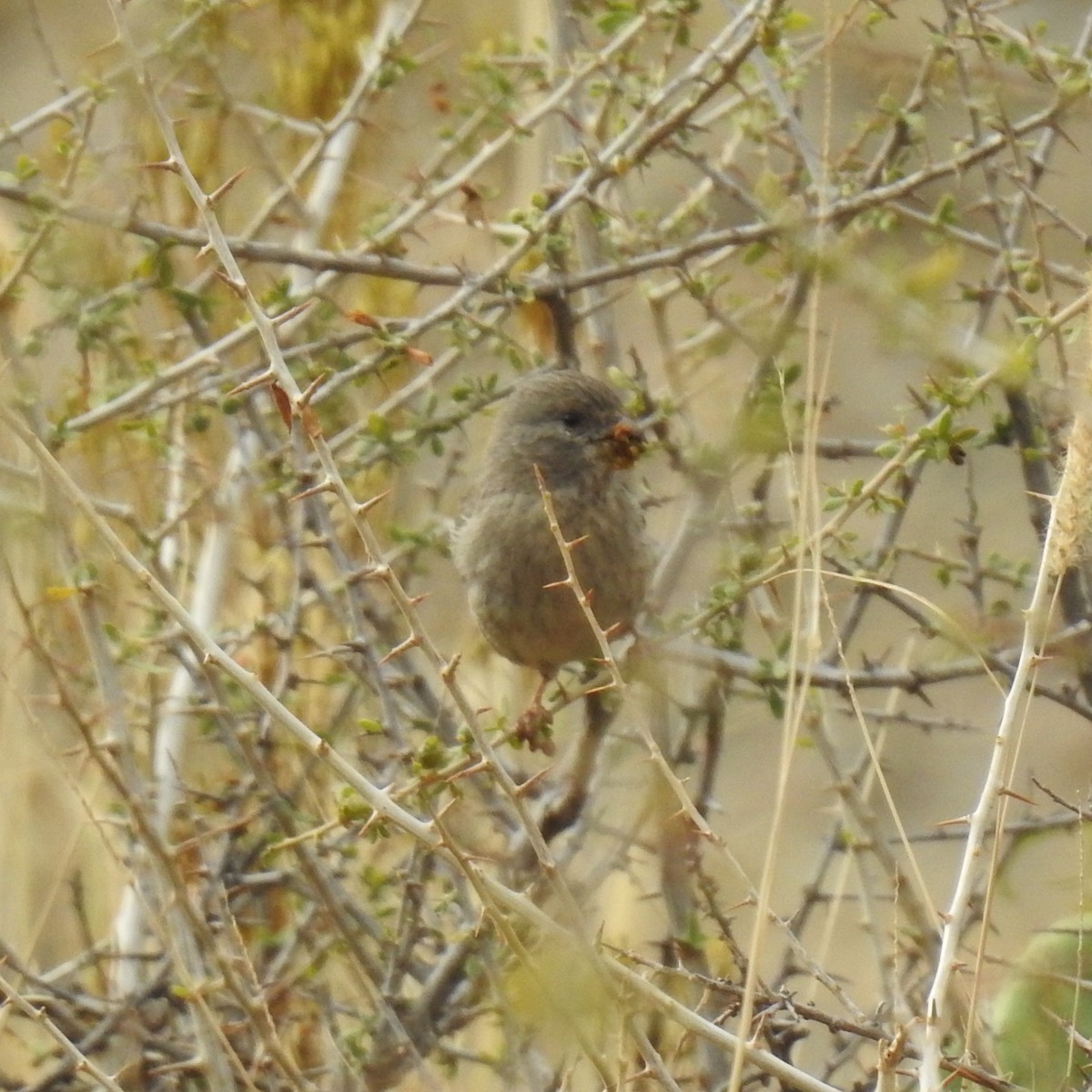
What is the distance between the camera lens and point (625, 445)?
4980 mm

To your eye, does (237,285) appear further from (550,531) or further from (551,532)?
(550,531)

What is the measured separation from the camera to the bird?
16.1 feet

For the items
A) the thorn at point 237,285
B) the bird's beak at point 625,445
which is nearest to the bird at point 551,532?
the bird's beak at point 625,445

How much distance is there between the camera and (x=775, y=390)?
12.9 feet

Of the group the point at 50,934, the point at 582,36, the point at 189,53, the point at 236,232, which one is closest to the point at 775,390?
the point at 582,36

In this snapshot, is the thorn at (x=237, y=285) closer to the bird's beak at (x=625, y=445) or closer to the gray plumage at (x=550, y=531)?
Answer: the gray plumage at (x=550, y=531)

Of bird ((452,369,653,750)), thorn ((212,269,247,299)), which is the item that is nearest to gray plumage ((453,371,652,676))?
bird ((452,369,653,750))

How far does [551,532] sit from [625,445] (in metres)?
0.37

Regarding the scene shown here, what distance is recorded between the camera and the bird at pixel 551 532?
4906 millimetres

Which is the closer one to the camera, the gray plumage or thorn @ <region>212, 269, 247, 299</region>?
→ thorn @ <region>212, 269, 247, 299</region>

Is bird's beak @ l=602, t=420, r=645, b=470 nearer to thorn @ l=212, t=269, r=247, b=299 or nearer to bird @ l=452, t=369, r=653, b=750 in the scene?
bird @ l=452, t=369, r=653, b=750

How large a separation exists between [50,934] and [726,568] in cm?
422

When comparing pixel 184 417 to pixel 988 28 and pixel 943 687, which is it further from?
pixel 943 687

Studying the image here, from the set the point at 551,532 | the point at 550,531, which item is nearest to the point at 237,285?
the point at 551,532
